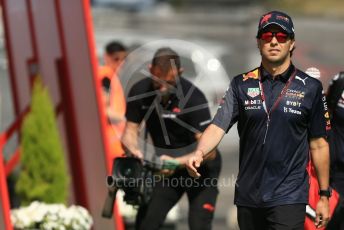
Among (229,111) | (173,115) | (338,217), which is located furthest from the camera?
(173,115)

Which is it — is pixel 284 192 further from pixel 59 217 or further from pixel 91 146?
pixel 91 146

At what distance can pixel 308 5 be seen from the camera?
120 feet

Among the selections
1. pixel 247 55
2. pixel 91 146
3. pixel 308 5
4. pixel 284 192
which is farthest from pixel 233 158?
pixel 308 5

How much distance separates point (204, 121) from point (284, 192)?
5.82ft

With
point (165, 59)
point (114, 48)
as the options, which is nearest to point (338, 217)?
point (165, 59)

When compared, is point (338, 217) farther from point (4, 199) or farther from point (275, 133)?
point (4, 199)

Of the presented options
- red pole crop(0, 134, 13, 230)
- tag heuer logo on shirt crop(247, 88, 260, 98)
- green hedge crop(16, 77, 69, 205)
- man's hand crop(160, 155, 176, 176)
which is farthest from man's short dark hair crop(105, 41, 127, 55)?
tag heuer logo on shirt crop(247, 88, 260, 98)

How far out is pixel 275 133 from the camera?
5242 mm

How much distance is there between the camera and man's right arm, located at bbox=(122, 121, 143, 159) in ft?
23.4

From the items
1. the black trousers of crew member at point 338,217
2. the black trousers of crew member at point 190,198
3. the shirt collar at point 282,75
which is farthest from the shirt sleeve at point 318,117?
the black trousers of crew member at point 190,198

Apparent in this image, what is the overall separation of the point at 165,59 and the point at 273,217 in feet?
6.49

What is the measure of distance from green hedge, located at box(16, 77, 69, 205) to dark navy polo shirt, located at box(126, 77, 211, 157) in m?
1.67

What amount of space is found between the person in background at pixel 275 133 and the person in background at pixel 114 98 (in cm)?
246

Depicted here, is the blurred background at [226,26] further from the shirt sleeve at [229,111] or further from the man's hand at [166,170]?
the shirt sleeve at [229,111]
